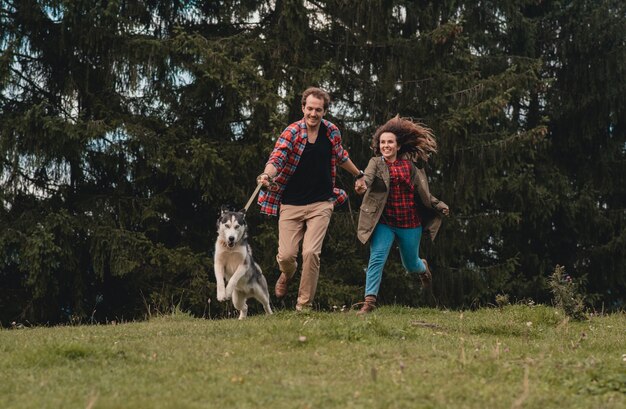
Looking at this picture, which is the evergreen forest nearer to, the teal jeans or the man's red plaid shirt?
the teal jeans

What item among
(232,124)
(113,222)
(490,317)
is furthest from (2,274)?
(490,317)

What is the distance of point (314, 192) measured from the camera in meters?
9.45

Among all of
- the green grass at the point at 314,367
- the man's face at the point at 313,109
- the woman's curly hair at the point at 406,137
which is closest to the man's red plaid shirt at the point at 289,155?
the man's face at the point at 313,109

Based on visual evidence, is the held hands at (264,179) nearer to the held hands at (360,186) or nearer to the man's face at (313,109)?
the man's face at (313,109)

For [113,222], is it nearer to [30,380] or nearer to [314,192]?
[314,192]

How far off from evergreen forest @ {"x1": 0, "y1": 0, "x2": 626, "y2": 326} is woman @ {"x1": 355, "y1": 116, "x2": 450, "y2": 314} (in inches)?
195

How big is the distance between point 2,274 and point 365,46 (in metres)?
9.41

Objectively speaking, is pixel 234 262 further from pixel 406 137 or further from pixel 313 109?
pixel 406 137

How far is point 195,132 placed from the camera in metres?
17.1

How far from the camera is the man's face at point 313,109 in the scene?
29.7 feet

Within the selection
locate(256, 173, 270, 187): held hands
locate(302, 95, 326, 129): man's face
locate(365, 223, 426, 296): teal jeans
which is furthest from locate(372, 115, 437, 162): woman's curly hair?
locate(256, 173, 270, 187): held hands

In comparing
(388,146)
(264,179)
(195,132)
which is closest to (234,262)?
(264,179)

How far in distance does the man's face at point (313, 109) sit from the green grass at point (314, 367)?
2.35m

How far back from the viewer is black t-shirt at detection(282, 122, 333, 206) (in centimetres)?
936
